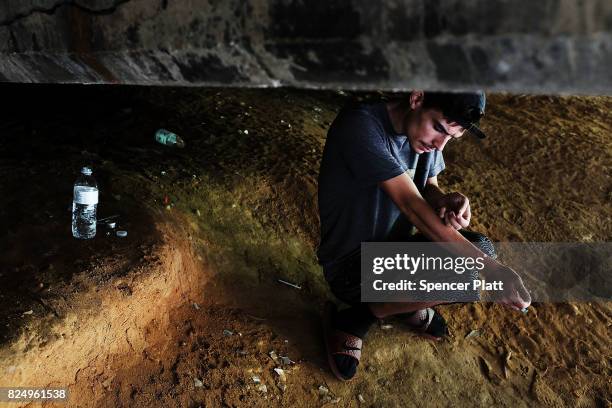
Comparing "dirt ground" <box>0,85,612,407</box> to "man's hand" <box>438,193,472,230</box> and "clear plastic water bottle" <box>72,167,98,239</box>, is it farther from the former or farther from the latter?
"man's hand" <box>438,193,472,230</box>

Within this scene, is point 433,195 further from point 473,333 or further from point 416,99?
point 473,333

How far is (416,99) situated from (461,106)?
0.27m

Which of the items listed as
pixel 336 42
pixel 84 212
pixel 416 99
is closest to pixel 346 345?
pixel 416 99

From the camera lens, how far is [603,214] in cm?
477

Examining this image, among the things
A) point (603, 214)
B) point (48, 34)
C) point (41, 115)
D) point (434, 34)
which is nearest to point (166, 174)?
point (41, 115)

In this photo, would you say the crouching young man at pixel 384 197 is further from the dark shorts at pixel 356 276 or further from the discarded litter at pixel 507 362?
the discarded litter at pixel 507 362

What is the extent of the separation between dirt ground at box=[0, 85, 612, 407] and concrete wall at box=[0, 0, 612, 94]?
4.94 ft

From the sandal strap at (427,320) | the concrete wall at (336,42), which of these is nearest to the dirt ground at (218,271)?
the sandal strap at (427,320)

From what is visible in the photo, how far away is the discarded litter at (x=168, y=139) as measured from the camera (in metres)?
4.19

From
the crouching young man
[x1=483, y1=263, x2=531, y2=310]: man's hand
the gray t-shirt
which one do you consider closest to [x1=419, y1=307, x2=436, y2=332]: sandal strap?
the crouching young man

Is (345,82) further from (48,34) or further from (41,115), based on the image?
(41,115)

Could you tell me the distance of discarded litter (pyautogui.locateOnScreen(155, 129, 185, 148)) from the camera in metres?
4.19

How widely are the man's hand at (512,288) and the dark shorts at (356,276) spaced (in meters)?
0.30

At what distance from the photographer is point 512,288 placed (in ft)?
8.30
